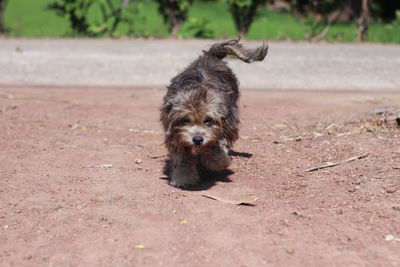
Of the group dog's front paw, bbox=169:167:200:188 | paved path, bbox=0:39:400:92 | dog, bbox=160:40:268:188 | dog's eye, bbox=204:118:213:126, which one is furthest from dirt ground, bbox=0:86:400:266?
paved path, bbox=0:39:400:92

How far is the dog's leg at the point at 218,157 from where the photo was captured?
526 cm

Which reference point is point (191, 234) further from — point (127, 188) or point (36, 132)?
point (36, 132)

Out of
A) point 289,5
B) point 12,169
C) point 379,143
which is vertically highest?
point 289,5

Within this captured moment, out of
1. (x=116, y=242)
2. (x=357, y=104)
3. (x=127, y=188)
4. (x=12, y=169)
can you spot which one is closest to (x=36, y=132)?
(x=12, y=169)

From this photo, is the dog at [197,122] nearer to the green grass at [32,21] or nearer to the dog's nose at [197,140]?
the dog's nose at [197,140]

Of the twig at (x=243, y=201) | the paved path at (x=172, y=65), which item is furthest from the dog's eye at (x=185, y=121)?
the paved path at (x=172, y=65)

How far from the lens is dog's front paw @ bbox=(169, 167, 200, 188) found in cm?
510

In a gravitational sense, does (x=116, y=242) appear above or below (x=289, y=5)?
below

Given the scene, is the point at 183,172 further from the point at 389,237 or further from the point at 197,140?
the point at 389,237

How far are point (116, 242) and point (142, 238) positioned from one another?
19cm

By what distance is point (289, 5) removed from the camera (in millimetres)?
15445

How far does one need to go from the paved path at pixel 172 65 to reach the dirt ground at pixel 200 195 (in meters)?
3.19

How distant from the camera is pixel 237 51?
6.22 m

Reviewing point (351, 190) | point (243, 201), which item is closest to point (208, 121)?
point (243, 201)
